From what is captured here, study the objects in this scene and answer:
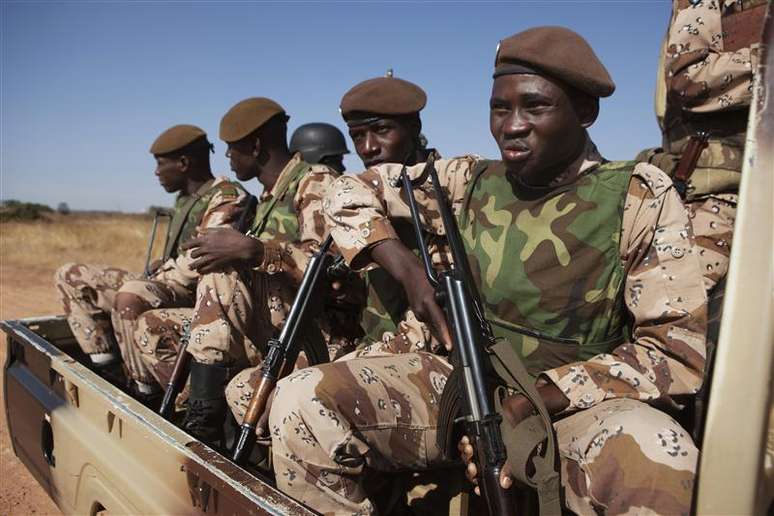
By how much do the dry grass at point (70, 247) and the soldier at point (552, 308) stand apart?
1300 centimetres

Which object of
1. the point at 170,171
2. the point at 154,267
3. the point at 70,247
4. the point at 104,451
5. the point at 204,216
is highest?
the point at 170,171

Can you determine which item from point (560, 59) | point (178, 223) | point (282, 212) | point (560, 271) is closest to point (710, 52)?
point (560, 59)

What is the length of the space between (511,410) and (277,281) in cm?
174

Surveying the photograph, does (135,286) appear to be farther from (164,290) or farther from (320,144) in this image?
(320,144)

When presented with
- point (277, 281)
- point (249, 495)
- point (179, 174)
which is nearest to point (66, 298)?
point (179, 174)

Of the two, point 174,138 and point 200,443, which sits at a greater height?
A: point 174,138

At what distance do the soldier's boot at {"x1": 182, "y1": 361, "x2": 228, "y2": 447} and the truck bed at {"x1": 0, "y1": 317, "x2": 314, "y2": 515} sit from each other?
0.39 meters

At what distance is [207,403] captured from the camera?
2900mm

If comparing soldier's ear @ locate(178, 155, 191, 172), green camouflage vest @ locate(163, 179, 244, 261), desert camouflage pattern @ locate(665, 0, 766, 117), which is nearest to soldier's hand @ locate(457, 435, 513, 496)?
desert camouflage pattern @ locate(665, 0, 766, 117)

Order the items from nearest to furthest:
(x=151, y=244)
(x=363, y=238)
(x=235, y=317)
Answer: (x=363, y=238) → (x=235, y=317) → (x=151, y=244)

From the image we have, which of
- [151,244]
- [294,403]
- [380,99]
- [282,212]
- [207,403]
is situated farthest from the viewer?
[151,244]

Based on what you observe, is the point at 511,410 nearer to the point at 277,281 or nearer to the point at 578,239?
the point at 578,239

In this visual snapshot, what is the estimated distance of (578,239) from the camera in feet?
6.70

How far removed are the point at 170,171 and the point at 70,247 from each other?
48.0ft
